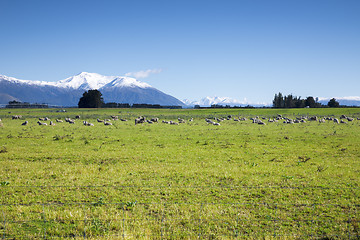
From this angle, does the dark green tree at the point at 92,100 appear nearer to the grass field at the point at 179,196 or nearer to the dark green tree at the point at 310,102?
the grass field at the point at 179,196

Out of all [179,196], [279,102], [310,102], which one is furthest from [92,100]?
[179,196]

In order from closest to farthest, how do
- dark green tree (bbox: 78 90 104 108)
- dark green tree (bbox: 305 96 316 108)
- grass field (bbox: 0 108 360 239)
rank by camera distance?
1. grass field (bbox: 0 108 360 239)
2. dark green tree (bbox: 78 90 104 108)
3. dark green tree (bbox: 305 96 316 108)

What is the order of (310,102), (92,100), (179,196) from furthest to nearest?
(310,102)
(92,100)
(179,196)

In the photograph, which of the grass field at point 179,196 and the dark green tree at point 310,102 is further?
the dark green tree at point 310,102

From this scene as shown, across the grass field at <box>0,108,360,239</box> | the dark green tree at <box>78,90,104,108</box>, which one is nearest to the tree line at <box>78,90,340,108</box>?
the dark green tree at <box>78,90,104,108</box>

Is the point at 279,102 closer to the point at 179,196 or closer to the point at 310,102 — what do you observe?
the point at 310,102

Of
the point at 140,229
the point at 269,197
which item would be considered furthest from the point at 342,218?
the point at 140,229

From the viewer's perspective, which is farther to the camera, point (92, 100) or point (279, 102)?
point (279, 102)

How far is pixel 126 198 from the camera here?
37.0 feet

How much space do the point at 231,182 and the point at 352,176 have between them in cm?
778

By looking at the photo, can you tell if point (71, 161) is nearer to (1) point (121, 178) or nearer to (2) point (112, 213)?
(1) point (121, 178)

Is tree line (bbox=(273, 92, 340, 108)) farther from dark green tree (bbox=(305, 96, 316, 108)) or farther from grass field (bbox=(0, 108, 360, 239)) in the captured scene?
grass field (bbox=(0, 108, 360, 239))

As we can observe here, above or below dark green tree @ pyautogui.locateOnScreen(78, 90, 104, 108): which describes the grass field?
below

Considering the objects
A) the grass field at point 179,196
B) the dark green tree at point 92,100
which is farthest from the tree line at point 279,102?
the grass field at point 179,196
